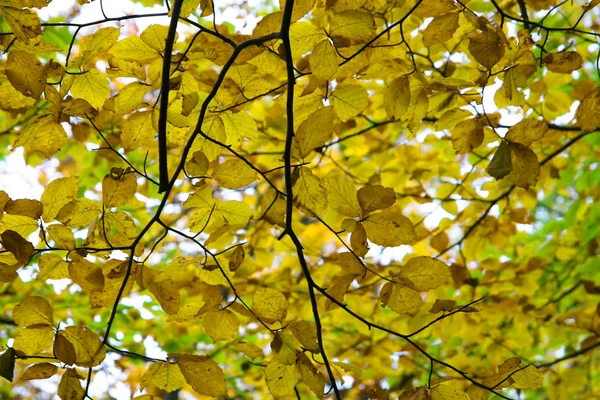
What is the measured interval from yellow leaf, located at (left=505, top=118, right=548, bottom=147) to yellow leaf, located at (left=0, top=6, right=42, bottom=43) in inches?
34.0

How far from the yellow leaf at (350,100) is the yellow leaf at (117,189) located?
41 cm

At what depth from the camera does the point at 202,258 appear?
1.17 metres

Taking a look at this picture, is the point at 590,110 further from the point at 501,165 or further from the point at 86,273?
the point at 86,273

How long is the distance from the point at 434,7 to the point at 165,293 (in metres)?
0.72

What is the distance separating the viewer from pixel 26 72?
3.23 feet

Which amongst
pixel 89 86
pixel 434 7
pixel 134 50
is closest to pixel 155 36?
pixel 134 50

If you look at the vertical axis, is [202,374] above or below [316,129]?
below

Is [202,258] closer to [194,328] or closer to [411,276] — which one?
[411,276]

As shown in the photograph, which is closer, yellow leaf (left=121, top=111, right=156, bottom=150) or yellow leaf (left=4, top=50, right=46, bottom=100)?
yellow leaf (left=4, top=50, right=46, bottom=100)

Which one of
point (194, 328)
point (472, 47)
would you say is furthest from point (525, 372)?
point (194, 328)

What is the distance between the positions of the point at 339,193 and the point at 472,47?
0.33 m

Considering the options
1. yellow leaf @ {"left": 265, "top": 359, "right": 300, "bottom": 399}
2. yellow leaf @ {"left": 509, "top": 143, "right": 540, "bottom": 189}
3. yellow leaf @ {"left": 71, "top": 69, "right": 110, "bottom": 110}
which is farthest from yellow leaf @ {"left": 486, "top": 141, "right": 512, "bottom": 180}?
yellow leaf @ {"left": 71, "top": 69, "right": 110, "bottom": 110}

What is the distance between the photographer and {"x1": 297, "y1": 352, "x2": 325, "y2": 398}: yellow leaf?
1.03 m

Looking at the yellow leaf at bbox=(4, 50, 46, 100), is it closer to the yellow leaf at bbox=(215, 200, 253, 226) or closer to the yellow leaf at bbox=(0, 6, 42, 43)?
the yellow leaf at bbox=(0, 6, 42, 43)
